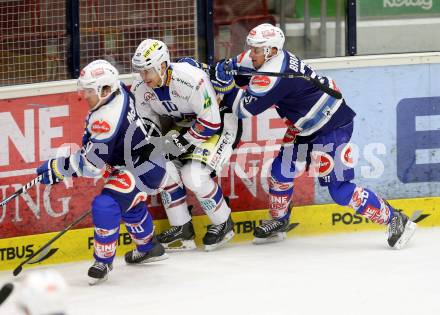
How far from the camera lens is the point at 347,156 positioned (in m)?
5.91

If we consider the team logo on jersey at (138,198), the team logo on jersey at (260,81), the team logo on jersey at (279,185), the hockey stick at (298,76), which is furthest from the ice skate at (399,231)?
the team logo on jersey at (138,198)

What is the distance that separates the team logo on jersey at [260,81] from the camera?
223 inches

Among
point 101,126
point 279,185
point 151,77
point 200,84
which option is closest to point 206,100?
point 200,84

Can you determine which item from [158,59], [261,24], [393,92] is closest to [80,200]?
[158,59]

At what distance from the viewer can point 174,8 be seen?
20.0 feet

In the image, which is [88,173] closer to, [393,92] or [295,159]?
[295,159]

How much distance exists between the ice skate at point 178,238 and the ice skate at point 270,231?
14.2 inches

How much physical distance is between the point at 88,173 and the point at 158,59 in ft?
2.21

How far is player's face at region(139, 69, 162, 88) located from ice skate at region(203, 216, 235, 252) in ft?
2.94

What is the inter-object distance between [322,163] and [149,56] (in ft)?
3.52

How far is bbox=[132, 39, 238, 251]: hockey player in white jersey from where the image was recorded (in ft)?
18.6

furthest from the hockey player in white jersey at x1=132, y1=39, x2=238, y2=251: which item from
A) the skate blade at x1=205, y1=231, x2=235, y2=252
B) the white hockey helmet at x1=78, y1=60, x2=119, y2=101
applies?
the white hockey helmet at x1=78, y1=60, x2=119, y2=101

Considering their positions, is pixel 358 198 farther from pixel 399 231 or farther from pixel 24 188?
pixel 24 188

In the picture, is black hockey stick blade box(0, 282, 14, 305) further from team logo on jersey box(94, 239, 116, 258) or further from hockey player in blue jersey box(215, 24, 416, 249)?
hockey player in blue jersey box(215, 24, 416, 249)
